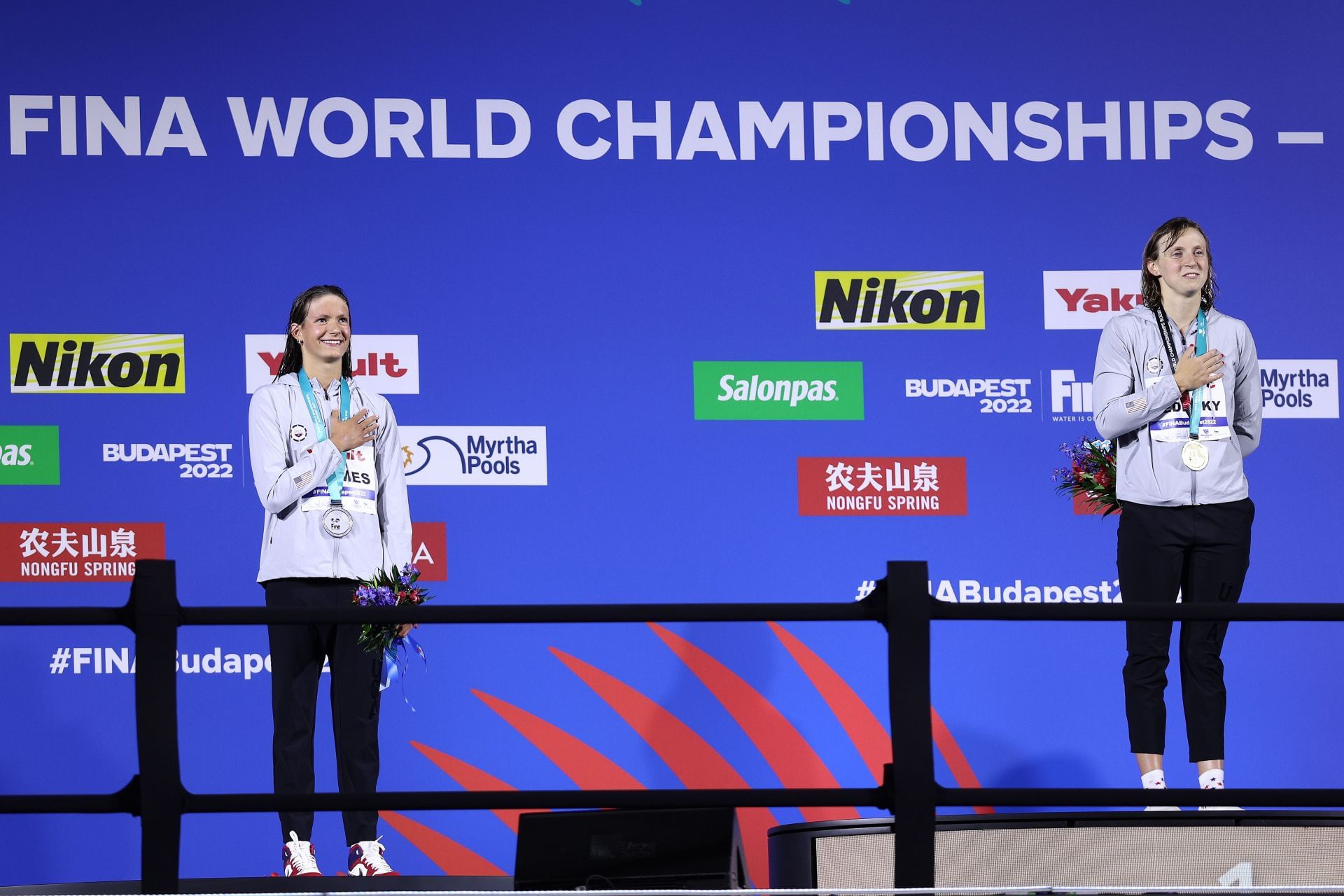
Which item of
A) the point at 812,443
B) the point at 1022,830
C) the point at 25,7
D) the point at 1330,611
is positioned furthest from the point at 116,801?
the point at 25,7

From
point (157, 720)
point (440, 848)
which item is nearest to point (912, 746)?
point (157, 720)

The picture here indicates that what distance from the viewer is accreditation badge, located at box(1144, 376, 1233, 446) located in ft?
13.5

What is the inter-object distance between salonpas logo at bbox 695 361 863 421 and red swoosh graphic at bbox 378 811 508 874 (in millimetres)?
1789

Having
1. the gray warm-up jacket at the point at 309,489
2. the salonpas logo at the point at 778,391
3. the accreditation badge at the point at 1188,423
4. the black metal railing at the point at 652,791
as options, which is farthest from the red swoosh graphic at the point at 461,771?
the black metal railing at the point at 652,791

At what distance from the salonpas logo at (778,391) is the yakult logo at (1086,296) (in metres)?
0.80

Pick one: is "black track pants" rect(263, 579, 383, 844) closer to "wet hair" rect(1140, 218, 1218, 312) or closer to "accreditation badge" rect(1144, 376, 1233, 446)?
"accreditation badge" rect(1144, 376, 1233, 446)

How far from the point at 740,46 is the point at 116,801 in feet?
13.7

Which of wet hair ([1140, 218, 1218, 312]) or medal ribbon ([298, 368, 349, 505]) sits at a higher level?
wet hair ([1140, 218, 1218, 312])

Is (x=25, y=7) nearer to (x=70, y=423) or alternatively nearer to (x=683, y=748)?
(x=70, y=423)

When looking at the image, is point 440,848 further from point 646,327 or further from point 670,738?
point 646,327

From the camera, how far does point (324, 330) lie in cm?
430

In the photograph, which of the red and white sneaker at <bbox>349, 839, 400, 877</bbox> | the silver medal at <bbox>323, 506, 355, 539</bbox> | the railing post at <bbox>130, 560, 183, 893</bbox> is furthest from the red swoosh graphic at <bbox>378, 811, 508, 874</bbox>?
the railing post at <bbox>130, 560, 183, 893</bbox>

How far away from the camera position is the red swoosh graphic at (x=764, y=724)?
18.4 ft

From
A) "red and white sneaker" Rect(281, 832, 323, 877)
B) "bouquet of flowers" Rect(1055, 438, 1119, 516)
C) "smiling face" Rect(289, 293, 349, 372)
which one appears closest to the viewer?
"red and white sneaker" Rect(281, 832, 323, 877)
